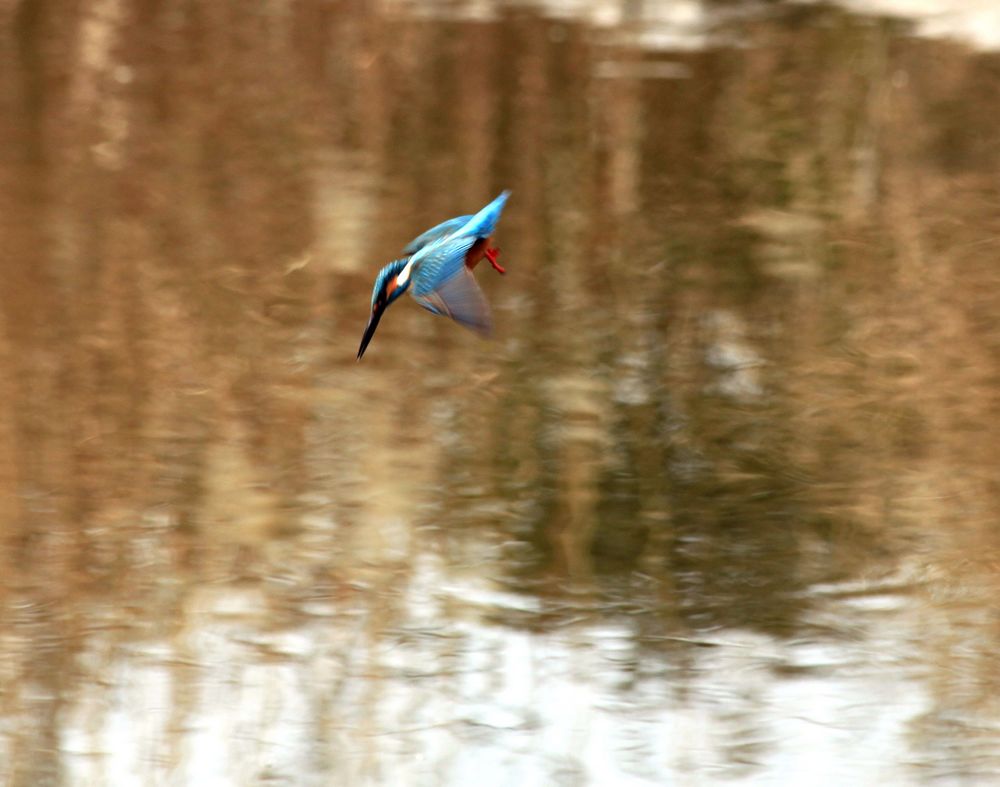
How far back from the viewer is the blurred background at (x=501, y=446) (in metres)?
3.39

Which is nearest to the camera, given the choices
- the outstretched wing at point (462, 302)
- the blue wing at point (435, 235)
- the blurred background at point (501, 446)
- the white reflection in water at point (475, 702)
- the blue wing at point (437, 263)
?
the outstretched wing at point (462, 302)

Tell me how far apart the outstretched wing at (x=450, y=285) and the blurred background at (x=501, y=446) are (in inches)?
43.2

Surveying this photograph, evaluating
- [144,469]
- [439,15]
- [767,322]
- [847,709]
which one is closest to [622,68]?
[439,15]

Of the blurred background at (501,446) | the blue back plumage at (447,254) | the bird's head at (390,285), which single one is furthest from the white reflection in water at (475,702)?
the blue back plumage at (447,254)

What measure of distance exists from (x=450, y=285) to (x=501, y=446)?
2132mm

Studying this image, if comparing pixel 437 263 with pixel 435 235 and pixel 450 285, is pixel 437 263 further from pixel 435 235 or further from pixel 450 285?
pixel 435 235

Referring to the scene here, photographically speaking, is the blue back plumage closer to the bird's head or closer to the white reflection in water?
the bird's head

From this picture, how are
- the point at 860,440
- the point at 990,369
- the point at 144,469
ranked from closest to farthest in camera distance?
the point at 144,469, the point at 860,440, the point at 990,369

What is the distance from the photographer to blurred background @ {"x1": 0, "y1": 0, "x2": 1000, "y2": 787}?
134 inches

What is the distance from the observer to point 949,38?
9.90m

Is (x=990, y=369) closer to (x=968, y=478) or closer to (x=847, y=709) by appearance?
(x=968, y=478)

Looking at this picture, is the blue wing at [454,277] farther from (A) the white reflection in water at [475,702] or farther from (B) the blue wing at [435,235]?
(A) the white reflection in water at [475,702]

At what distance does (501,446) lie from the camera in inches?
179

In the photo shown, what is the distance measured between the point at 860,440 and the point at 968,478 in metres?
0.31
